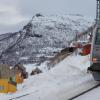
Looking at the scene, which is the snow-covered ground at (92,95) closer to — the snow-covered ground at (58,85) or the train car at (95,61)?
the snow-covered ground at (58,85)

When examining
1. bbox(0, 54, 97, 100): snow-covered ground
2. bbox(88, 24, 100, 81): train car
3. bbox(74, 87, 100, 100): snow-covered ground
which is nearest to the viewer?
bbox(74, 87, 100, 100): snow-covered ground

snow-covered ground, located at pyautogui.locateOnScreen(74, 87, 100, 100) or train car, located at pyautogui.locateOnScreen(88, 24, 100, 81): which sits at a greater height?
train car, located at pyautogui.locateOnScreen(88, 24, 100, 81)

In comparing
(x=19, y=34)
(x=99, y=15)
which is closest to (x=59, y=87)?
(x=99, y=15)

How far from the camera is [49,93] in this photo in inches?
684

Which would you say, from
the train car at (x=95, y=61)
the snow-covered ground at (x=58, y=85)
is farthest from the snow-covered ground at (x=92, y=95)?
the train car at (x=95, y=61)

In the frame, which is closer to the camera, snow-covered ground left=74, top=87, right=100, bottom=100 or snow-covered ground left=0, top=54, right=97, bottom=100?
snow-covered ground left=74, top=87, right=100, bottom=100

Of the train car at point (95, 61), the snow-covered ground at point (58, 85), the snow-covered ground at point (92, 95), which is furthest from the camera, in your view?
the train car at point (95, 61)

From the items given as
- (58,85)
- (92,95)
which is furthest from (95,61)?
(92,95)

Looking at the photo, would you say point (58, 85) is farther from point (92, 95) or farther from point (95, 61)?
point (92, 95)

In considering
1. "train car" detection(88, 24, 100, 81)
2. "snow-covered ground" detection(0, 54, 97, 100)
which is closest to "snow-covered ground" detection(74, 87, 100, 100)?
"snow-covered ground" detection(0, 54, 97, 100)

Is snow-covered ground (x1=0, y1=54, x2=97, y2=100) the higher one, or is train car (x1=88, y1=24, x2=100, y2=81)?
train car (x1=88, y1=24, x2=100, y2=81)

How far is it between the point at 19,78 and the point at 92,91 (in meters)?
8.78

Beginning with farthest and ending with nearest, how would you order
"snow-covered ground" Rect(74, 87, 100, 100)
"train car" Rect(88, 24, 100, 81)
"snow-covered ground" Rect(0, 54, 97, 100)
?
"train car" Rect(88, 24, 100, 81)
"snow-covered ground" Rect(0, 54, 97, 100)
"snow-covered ground" Rect(74, 87, 100, 100)

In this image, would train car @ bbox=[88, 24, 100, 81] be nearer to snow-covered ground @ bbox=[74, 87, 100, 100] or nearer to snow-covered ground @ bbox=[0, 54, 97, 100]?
snow-covered ground @ bbox=[0, 54, 97, 100]
